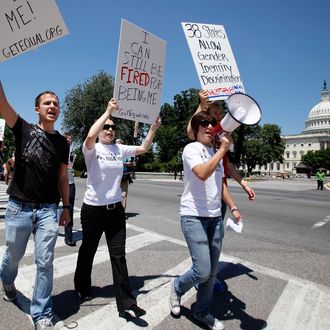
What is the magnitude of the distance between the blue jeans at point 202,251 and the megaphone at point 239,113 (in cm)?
88

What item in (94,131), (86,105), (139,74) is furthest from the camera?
(86,105)

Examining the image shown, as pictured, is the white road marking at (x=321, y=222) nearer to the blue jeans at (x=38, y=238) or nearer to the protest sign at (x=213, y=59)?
the protest sign at (x=213, y=59)

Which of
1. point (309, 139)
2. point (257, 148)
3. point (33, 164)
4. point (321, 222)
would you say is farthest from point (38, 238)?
point (309, 139)

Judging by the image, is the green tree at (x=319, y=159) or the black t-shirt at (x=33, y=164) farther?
the green tree at (x=319, y=159)

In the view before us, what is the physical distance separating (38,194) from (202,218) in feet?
5.00

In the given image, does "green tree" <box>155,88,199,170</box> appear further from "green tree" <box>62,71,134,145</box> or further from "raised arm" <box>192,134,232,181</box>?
"raised arm" <box>192,134,232,181</box>

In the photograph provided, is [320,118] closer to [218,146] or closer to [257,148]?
[257,148]

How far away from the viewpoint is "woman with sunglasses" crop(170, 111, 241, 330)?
3.36 meters

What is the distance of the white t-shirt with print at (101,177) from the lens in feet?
12.6

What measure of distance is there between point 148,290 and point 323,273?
101 inches

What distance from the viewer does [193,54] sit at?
17.1 ft

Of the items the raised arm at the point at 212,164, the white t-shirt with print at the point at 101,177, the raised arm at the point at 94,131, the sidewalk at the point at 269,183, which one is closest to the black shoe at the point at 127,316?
the white t-shirt with print at the point at 101,177

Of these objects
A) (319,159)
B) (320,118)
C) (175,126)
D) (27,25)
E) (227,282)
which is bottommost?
(227,282)

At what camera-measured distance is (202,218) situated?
3420 mm
